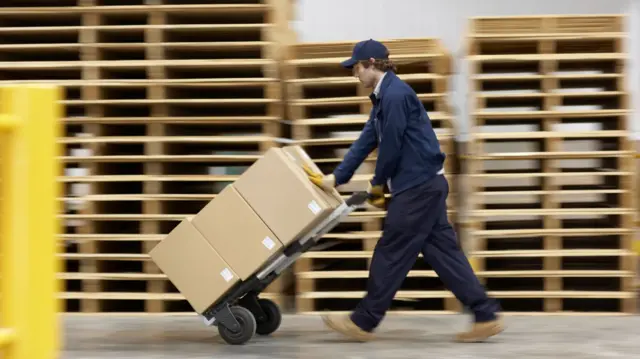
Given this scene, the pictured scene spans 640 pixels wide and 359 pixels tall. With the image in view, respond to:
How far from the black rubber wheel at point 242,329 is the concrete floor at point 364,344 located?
0.05 meters

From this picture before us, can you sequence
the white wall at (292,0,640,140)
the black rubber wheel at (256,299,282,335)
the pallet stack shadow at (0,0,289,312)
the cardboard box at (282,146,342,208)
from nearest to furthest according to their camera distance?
the cardboard box at (282,146,342,208) < the black rubber wheel at (256,299,282,335) < the pallet stack shadow at (0,0,289,312) < the white wall at (292,0,640,140)

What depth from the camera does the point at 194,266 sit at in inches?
187

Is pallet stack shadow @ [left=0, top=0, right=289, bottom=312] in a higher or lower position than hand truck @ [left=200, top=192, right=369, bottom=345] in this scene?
higher

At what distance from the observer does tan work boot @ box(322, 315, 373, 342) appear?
15.8 ft

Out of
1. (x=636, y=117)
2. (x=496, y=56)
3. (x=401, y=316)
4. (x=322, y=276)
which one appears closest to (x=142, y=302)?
(x=322, y=276)

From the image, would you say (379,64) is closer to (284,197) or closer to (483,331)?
(284,197)

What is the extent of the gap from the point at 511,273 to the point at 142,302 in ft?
8.76

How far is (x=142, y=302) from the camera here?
6105 mm

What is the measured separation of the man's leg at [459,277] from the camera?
15.7 ft

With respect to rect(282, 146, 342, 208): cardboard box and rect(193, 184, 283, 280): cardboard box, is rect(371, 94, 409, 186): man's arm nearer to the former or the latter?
rect(282, 146, 342, 208): cardboard box

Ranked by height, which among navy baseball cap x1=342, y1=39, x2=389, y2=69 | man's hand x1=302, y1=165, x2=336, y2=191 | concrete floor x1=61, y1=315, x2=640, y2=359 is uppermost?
navy baseball cap x1=342, y1=39, x2=389, y2=69

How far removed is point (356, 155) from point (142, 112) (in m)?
2.09

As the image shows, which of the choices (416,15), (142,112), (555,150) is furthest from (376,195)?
(416,15)

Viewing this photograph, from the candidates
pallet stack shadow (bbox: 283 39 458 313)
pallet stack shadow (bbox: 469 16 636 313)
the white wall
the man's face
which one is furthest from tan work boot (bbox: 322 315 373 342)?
the white wall
